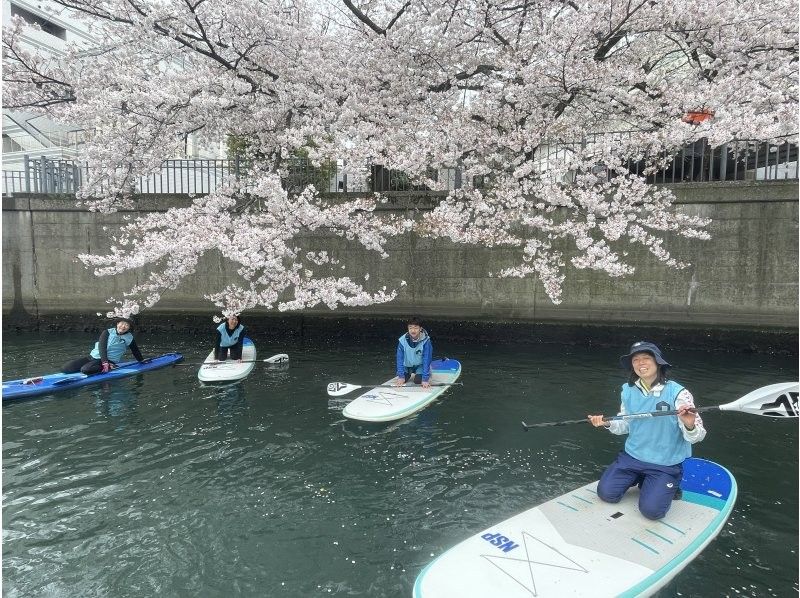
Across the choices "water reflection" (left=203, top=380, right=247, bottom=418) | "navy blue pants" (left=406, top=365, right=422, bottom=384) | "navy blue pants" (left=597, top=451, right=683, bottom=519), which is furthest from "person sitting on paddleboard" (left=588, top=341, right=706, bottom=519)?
"water reflection" (left=203, top=380, right=247, bottom=418)

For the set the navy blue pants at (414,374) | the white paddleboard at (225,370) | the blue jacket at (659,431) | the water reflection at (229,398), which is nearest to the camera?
the blue jacket at (659,431)

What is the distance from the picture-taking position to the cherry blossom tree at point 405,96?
34.1 ft

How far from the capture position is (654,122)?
468 inches

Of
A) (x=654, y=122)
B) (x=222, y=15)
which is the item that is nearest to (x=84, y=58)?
(x=222, y=15)

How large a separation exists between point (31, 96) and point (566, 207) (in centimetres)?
1380

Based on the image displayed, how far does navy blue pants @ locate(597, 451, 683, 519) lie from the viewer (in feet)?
17.1

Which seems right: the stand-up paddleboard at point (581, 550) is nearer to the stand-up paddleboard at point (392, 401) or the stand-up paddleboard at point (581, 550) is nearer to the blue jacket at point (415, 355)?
the stand-up paddleboard at point (392, 401)

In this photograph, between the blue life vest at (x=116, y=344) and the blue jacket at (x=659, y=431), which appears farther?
the blue life vest at (x=116, y=344)

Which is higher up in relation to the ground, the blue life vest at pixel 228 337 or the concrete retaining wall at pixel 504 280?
the concrete retaining wall at pixel 504 280

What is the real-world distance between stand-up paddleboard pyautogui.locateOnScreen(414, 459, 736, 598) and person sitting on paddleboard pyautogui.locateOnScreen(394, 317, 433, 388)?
458cm

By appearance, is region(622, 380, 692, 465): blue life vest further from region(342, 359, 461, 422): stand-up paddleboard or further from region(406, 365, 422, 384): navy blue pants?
region(406, 365, 422, 384): navy blue pants

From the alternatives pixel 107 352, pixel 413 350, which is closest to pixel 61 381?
pixel 107 352

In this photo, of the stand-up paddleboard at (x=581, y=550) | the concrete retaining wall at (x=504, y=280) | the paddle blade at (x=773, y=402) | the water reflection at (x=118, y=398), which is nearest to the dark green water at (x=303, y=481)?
the water reflection at (x=118, y=398)

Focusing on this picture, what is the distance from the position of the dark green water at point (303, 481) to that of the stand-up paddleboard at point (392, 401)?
21 centimetres
